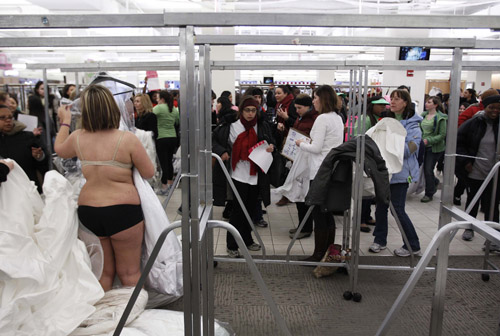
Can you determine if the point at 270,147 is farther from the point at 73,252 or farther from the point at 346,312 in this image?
the point at 73,252

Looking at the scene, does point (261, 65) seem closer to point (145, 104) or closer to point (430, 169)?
point (145, 104)

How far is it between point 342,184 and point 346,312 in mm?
985

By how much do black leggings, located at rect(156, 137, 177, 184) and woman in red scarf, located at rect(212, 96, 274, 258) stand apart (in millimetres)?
2796

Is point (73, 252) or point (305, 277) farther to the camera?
point (305, 277)

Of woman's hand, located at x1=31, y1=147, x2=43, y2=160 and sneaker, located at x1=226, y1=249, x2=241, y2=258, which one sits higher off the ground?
woman's hand, located at x1=31, y1=147, x2=43, y2=160

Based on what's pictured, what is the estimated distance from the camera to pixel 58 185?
279 centimetres

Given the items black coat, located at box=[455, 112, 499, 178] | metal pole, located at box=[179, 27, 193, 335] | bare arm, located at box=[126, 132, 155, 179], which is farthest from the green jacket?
metal pole, located at box=[179, 27, 193, 335]

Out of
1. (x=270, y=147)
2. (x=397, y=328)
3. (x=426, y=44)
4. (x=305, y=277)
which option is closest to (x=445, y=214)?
(x=426, y=44)

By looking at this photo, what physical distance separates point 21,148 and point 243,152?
1960 millimetres

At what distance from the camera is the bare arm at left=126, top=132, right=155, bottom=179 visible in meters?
2.62

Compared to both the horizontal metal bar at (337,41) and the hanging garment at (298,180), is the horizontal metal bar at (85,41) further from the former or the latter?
the hanging garment at (298,180)

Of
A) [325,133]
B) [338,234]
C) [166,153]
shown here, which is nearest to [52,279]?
[325,133]

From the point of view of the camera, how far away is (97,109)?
2.55m

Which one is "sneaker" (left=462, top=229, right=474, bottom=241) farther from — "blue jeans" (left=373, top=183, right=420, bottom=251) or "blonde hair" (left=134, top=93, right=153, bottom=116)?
"blonde hair" (left=134, top=93, right=153, bottom=116)
